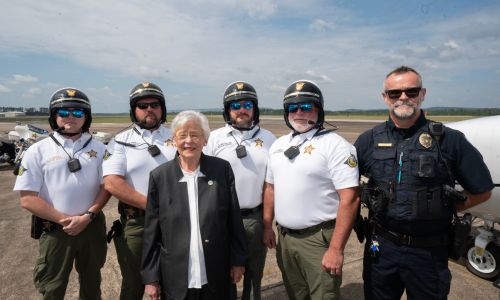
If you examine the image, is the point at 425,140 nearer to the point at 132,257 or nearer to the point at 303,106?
the point at 303,106

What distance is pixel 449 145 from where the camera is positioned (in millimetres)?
2727

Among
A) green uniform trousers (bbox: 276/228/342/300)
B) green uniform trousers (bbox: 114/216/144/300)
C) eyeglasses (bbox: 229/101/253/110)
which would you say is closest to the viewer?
green uniform trousers (bbox: 276/228/342/300)

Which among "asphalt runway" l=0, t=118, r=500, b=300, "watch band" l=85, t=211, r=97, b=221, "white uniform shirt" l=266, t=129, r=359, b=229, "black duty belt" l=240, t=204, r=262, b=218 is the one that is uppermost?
"white uniform shirt" l=266, t=129, r=359, b=229

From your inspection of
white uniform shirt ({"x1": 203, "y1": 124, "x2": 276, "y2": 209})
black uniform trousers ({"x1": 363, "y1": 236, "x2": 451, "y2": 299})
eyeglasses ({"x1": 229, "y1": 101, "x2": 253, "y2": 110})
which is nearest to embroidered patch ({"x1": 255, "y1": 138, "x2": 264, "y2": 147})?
white uniform shirt ({"x1": 203, "y1": 124, "x2": 276, "y2": 209})

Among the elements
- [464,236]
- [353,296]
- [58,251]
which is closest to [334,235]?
[464,236]

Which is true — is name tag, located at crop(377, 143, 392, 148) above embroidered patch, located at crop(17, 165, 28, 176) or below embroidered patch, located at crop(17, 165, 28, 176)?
above

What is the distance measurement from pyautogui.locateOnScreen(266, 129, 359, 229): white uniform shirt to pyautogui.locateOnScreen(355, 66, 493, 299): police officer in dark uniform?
370 mm

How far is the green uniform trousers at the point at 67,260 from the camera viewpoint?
10.3 feet

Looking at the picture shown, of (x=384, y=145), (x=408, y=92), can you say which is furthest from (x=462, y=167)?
(x=408, y=92)

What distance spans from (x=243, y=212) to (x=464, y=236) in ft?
6.91

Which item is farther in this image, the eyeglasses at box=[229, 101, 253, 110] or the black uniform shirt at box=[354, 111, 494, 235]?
the eyeglasses at box=[229, 101, 253, 110]

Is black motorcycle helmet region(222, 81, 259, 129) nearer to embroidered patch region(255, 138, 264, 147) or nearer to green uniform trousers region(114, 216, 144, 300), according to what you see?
embroidered patch region(255, 138, 264, 147)

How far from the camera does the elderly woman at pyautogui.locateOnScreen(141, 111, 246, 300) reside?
96.4 inches

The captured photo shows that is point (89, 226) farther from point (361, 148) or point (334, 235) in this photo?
point (361, 148)
